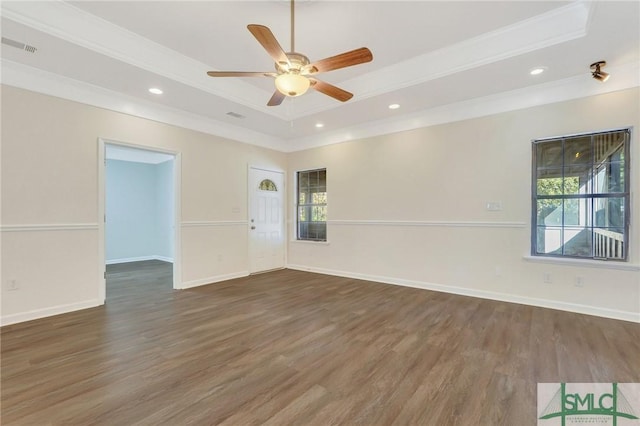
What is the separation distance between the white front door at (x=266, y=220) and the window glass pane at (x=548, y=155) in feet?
15.0

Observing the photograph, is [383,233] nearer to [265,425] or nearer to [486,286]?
[486,286]

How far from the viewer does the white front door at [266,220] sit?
5645mm

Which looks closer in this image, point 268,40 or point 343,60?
point 268,40

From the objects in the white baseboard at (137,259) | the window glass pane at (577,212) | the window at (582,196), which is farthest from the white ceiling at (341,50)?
the white baseboard at (137,259)

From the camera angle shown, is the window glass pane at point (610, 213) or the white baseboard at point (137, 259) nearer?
the window glass pane at point (610, 213)

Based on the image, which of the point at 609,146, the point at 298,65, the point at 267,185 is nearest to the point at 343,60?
the point at 298,65

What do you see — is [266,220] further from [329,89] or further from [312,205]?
[329,89]

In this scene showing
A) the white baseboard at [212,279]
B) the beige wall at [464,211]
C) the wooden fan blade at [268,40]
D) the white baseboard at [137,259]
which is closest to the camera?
the wooden fan blade at [268,40]

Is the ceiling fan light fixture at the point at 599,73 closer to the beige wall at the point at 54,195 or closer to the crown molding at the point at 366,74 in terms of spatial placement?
the crown molding at the point at 366,74

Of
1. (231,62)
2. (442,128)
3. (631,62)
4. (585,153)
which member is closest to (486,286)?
(585,153)

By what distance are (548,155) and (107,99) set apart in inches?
234

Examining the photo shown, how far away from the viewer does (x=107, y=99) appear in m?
3.76

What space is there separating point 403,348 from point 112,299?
156 inches

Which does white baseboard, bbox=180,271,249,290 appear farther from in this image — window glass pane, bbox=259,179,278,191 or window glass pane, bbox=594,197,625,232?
window glass pane, bbox=594,197,625,232
